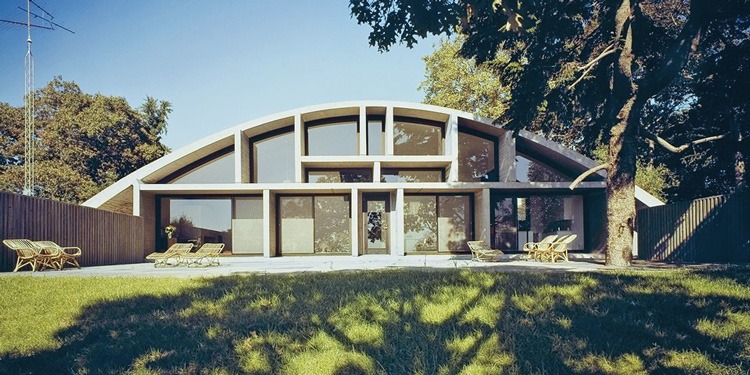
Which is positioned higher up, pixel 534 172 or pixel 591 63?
pixel 591 63

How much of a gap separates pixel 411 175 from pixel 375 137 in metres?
2.37

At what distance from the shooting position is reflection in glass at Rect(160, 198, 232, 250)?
1820 cm

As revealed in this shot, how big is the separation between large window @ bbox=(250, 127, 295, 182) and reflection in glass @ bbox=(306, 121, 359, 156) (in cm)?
98

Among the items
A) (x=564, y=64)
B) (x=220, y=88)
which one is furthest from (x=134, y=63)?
(x=564, y=64)

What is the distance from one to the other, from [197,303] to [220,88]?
11959 mm

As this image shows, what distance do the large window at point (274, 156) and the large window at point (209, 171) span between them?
1068 mm

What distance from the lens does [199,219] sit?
721 inches

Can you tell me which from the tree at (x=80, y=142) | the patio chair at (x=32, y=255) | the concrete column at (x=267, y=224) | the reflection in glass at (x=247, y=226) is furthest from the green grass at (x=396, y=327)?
the tree at (x=80, y=142)

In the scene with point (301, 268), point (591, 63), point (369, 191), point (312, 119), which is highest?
point (312, 119)

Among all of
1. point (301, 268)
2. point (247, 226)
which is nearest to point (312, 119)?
point (247, 226)

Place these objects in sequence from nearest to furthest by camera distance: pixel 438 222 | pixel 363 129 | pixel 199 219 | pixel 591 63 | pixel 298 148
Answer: pixel 591 63
pixel 298 148
pixel 363 129
pixel 199 219
pixel 438 222

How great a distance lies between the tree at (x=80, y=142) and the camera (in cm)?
2602

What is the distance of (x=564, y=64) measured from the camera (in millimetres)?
11938

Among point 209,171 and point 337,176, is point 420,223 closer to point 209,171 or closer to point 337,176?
point 337,176
